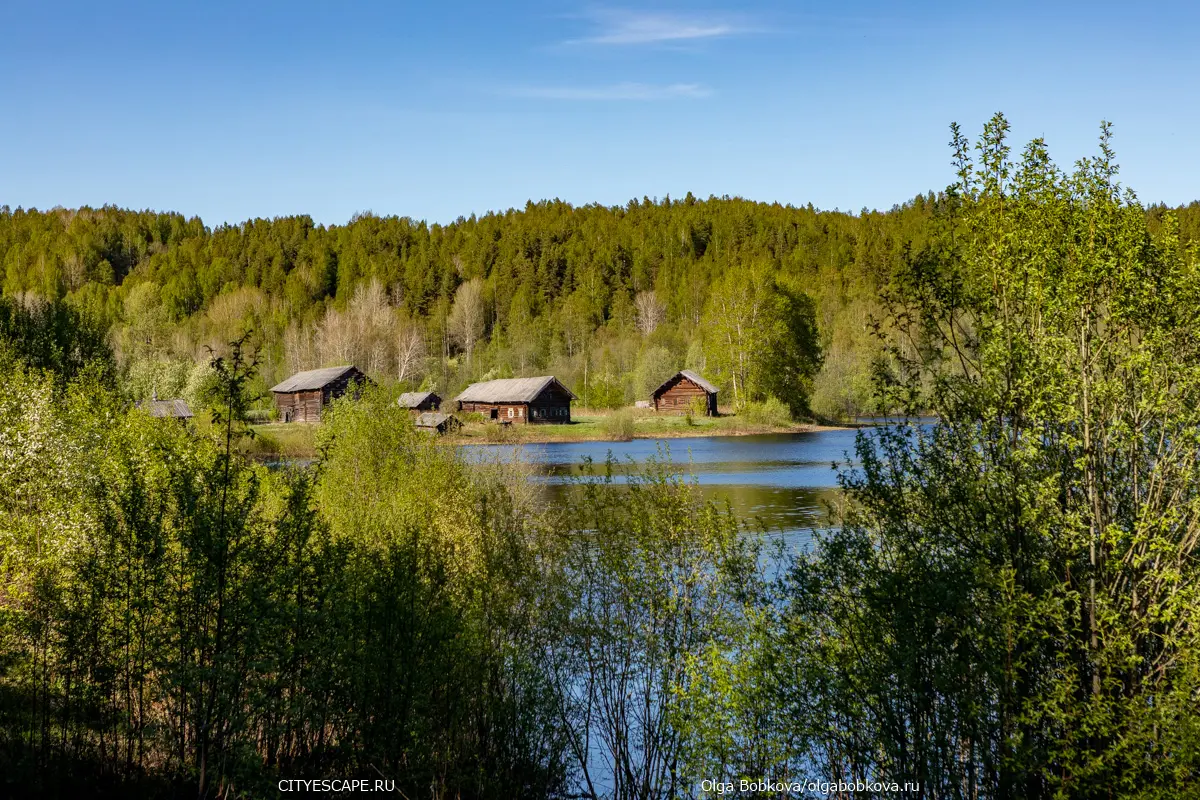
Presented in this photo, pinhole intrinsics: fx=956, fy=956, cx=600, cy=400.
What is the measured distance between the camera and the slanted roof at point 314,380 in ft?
252

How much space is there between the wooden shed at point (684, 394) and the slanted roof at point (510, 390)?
743 cm

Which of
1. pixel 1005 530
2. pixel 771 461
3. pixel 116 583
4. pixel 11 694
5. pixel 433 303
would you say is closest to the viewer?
pixel 1005 530

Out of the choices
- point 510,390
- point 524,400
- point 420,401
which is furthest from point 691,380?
point 420,401

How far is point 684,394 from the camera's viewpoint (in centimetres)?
7881

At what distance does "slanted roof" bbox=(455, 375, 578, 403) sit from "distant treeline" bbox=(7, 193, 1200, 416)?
5065 millimetres

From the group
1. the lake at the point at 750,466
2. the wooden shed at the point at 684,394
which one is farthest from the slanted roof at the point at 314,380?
the wooden shed at the point at 684,394

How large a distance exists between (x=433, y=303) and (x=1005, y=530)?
13640 centimetres

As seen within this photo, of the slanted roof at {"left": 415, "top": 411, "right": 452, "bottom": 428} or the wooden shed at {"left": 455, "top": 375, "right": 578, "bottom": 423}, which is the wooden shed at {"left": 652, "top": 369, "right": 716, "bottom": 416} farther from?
the slanted roof at {"left": 415, "top": 411, "right": 452, "bottom": 428}

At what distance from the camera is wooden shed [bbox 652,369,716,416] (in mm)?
77188

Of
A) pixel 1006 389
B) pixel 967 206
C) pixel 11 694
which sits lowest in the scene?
pixel 11 694

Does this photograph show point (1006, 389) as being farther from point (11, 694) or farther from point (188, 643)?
point (11, 694)

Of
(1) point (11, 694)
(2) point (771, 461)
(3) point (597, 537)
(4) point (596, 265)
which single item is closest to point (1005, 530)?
(3) point (597, 537)

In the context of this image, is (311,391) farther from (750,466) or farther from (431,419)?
(750,466)

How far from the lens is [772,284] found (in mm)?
82562
